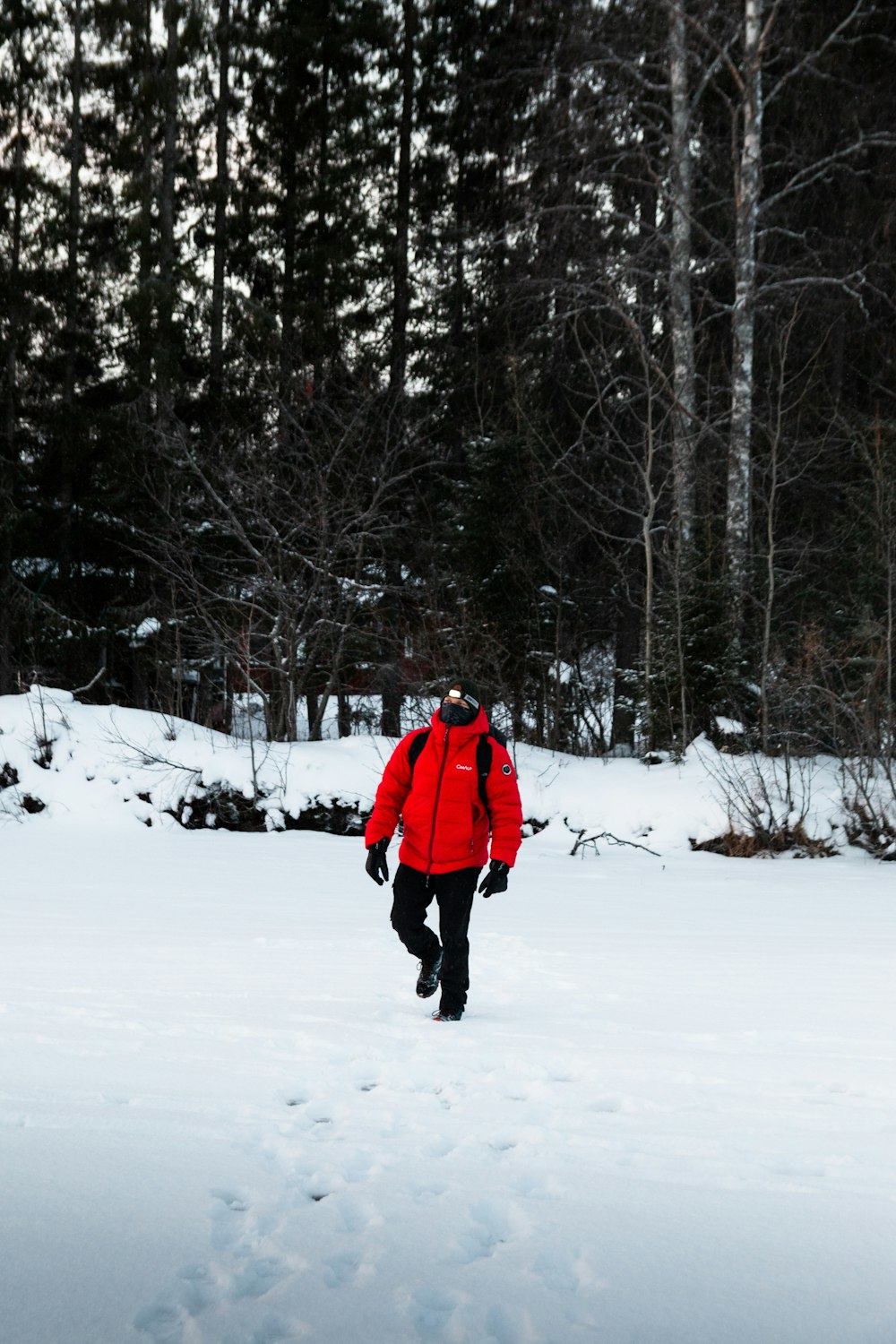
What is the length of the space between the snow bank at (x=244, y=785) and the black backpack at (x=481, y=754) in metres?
7.41

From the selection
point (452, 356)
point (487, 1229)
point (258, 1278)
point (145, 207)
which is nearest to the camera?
point (258, 1278)

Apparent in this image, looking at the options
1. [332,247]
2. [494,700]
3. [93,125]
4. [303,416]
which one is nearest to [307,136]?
[332,247]

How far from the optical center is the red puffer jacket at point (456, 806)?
19.7ft

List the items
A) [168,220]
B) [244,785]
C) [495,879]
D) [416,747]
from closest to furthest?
[495,879], [416,747], [244,785], [168,220]

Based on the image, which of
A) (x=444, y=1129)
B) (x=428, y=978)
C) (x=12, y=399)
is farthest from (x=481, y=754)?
(x=12, y=399)

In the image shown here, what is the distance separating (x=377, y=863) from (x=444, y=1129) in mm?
1906

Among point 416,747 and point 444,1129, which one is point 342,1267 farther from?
point 416,747

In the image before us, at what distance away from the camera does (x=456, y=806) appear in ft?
19.7

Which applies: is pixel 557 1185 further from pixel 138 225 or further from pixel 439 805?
pixel 138 225

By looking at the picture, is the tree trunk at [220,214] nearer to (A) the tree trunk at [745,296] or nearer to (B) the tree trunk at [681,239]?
(B) the tree trunk at [681,239]

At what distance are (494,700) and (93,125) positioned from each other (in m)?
16.0

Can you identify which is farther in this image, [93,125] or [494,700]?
[93,125]

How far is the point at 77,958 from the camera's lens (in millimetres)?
7273

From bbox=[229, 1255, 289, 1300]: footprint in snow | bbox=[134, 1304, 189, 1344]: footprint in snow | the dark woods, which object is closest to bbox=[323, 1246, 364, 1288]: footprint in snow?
bbox=[229, 1255, 289, 1300]: footprint in snow
